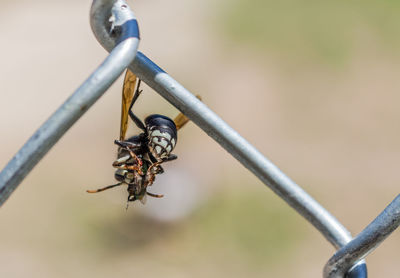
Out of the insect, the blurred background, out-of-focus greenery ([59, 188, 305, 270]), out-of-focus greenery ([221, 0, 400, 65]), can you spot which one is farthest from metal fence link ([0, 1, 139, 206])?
out-of-focus greenery ([221, 0, 400, 65])

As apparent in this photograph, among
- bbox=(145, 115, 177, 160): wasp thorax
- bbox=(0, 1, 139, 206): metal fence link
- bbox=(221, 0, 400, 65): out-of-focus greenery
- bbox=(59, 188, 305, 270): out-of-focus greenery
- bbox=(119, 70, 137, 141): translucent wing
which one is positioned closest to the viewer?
bbox=(0, 1, 139, 206): metal fence link

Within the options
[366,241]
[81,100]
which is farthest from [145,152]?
[81,100]

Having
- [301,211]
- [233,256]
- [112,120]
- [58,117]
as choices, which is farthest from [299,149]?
[58,117]

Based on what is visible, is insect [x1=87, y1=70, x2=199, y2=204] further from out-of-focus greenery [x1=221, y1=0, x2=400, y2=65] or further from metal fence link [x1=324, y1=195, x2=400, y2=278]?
out-of-focus greenery [x1=221, y1=0, x2=400, y2=65]

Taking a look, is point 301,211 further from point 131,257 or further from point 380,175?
point 380,175

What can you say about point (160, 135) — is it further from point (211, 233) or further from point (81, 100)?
point (211, 233)
